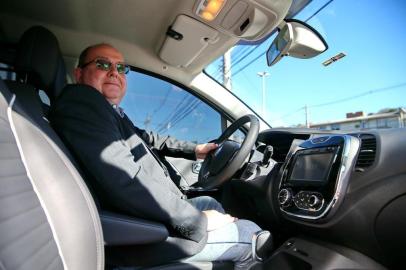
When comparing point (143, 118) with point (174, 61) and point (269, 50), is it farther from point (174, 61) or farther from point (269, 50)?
point (269, 50)

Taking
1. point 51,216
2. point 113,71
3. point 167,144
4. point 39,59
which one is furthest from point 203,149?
point 51,216

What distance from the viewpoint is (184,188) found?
235cm

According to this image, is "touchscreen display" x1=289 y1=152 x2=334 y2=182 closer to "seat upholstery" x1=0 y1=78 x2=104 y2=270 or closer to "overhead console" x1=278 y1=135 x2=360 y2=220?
"overhead console" x1=278 y1=135 x2=360 y2=220

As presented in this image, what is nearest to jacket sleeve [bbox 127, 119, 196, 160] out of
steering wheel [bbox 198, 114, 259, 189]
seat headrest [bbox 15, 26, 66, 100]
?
steering wheel [bbox 198, 114, 259, 189]

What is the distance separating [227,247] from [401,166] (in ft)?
2.41

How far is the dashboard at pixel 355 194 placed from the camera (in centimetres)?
108

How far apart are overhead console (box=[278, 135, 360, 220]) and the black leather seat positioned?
501 millimetres

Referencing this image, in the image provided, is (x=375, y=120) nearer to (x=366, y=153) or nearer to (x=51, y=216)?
(x=366, y=153)

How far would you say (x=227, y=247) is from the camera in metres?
1.42

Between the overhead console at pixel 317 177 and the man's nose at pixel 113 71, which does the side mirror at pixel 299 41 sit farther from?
the man's nose at pixel 113 71

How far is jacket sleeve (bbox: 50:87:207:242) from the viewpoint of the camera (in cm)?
123

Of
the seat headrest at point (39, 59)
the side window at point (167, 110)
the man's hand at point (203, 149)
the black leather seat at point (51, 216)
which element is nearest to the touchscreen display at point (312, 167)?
the black leather seat at point (51, 216)

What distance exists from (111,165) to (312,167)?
0.77 metres

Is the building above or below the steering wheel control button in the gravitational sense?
above
